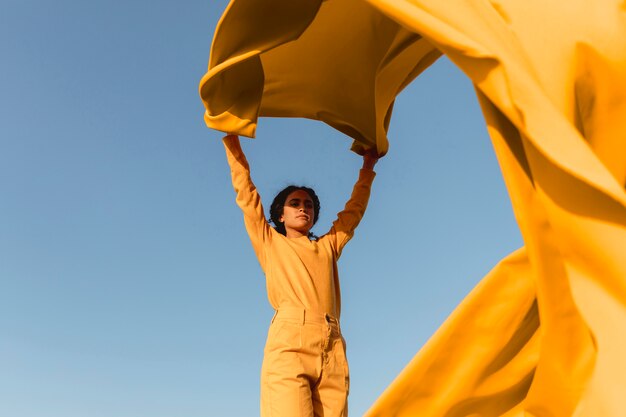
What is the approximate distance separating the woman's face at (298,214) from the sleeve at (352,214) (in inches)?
5.2

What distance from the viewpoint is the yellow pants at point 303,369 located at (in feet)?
10.6

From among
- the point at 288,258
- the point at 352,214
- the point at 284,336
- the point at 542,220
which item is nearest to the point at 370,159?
the point at 352,214

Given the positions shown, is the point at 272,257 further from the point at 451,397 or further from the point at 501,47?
the point at 501,47

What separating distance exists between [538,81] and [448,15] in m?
0.31

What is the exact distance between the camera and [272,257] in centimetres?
368

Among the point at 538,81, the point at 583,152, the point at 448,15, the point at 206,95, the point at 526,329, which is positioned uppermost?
the point at 206,95

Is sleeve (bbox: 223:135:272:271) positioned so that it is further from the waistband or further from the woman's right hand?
the woman's right hand

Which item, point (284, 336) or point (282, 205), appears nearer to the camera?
point (284, 336)

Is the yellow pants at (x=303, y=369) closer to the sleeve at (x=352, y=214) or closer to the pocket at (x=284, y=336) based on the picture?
the pocket at (x=284, y=336)

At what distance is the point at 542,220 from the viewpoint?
200cm

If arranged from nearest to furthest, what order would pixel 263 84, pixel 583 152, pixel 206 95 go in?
pixel 583 152 → pixel 206 95 → pixel 263 84

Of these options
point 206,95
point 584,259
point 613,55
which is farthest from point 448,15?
point 206,95

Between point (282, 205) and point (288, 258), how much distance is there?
1.98ft

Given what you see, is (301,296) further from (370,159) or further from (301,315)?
(370,159)
